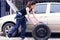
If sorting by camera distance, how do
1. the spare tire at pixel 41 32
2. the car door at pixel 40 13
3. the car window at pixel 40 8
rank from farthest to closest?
the car window at pixel 40 8
the car door at pixel 40 13
the spare tire at pixel 41 32

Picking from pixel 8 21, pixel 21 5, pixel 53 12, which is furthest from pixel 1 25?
pixel 21 5

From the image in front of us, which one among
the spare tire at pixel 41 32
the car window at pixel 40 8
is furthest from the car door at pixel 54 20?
the spare tire at pixel 41 32

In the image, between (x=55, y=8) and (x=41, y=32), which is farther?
(x=55, y=8)

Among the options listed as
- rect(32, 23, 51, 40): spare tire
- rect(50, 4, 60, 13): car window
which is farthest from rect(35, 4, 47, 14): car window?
rect(32, 23, 51, 40): spare tire

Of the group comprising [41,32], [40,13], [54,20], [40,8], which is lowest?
[41,32]

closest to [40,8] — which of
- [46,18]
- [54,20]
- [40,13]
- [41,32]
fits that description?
[40,13]

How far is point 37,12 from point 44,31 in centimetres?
212

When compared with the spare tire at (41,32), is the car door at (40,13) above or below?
above

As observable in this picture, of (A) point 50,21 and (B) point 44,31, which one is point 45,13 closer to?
(A) point 50,21

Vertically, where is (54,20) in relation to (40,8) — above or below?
below

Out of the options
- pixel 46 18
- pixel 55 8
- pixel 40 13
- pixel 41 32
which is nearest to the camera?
pixel 41 32

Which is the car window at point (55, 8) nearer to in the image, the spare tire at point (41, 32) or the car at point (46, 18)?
the car at point (46, 18)

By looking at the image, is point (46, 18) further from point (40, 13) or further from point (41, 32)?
point (41, 32)

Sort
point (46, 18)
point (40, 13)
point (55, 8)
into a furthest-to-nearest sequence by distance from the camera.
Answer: point (55, 8)
point (40, 13)
point (46, 18)
